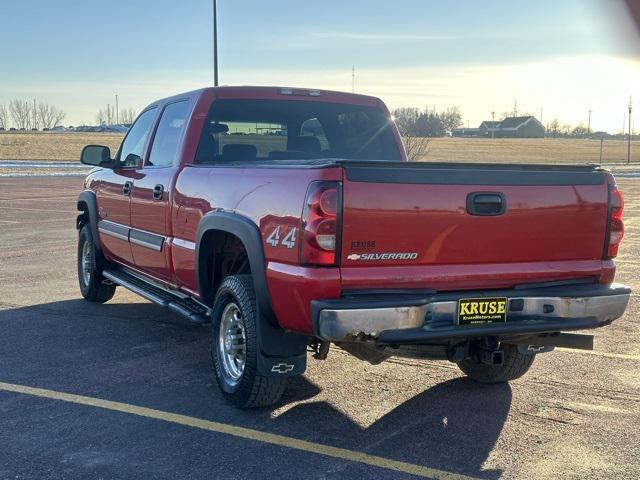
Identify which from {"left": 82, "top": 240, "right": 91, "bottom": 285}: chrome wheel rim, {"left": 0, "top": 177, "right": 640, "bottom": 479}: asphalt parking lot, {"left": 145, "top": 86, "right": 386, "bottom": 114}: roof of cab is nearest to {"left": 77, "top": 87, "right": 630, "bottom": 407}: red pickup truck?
{"left": 0, "top": 177, "right": 640, "bottom": 479}: asphalt parking lot

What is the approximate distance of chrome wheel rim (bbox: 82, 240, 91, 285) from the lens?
8023mm

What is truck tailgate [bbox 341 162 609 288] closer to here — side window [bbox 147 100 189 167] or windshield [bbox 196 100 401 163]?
windshield [bbox 196 100 401 163]

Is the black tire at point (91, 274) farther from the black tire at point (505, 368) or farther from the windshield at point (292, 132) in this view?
the black tire at point (505, 368)

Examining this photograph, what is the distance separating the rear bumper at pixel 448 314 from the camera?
151 inches

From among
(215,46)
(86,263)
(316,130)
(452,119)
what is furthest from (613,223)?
(452,119)

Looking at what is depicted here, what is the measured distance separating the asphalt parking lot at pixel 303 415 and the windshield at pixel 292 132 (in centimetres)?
165

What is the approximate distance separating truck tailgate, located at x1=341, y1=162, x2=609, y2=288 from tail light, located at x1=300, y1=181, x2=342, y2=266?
0.15 feet

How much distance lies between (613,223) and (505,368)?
133cm

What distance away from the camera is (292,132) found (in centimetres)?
625

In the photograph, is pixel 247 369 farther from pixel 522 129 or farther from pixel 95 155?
pixel 522 129

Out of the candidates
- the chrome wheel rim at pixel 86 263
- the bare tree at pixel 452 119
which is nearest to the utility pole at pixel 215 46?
the chrome wheel rim at pixel 86 263

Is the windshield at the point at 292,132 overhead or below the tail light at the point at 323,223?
overhead

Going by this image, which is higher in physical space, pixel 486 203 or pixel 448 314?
pixel 486 203

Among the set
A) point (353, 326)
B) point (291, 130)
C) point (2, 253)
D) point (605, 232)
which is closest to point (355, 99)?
point (291, 130)
